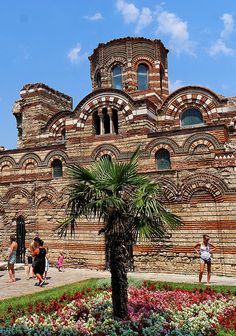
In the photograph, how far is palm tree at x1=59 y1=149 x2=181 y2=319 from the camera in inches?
277

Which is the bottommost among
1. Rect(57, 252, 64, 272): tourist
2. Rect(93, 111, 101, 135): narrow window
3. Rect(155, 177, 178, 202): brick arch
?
Rect(57, 252, 64, 272): tourist

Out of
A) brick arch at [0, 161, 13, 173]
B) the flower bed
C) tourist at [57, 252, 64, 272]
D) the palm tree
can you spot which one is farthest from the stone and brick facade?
the palm tree

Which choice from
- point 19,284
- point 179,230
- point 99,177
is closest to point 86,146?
point 179,230

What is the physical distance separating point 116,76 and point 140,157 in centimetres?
828

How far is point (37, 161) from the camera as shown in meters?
18.2

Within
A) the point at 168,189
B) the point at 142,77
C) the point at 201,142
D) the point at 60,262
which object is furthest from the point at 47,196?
the point at 142,77

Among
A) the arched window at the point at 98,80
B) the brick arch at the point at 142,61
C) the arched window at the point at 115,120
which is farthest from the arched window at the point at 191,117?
the arched window at the point at 98,80

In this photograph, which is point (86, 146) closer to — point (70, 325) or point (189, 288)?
point (189, 288)

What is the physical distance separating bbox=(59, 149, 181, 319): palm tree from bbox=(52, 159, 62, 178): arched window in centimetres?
1046

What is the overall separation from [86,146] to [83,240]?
4.18 m

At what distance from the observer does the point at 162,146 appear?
15289mm

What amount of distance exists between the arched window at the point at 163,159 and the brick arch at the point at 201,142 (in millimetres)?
822

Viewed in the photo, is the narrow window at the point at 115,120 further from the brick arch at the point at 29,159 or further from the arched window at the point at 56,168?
the brick arch at the point at 29,159

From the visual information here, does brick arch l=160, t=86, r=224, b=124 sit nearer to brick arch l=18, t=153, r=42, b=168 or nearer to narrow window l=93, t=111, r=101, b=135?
narrow window l=93, t=111, r=101, b=135
